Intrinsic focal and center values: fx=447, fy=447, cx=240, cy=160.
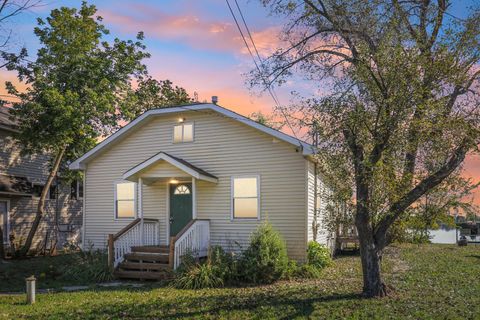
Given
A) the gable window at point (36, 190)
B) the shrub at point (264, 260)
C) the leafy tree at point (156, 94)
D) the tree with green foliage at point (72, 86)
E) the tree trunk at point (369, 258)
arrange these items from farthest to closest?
the leafy tree at point (156, 94)
the gable window at point (36, 190)
the tree with green foliage at point (72, 86)
the shrub at point (264, 260)
the tree trunk at point (369, 258)

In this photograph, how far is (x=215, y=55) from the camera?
555 inches

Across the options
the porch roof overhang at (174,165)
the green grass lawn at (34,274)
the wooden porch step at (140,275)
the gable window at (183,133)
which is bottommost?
the green grass lawn at (34,274)

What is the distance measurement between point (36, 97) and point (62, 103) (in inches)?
56.8

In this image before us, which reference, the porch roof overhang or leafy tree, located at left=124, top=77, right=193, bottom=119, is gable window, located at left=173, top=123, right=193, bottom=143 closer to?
the porch roof overhang

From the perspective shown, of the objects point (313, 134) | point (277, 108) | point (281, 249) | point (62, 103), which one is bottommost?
point (281, 249)

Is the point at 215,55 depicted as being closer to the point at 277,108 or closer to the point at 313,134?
the point at 277,108

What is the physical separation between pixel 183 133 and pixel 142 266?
16.4 feet

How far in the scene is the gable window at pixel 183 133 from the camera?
1598 cm

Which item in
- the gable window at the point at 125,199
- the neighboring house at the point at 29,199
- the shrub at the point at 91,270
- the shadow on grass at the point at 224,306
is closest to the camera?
the shadow on grass at the point at 224,306

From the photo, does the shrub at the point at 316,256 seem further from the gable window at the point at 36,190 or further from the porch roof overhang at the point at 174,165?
the gable window at the point at 36,190

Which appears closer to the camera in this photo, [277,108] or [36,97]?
[277,108]

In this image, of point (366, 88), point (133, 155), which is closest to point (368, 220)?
point (366, 88)

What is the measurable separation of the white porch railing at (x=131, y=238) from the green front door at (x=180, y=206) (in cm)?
68

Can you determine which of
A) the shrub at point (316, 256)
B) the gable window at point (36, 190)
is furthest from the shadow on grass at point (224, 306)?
the gable window at point (36, 190)
